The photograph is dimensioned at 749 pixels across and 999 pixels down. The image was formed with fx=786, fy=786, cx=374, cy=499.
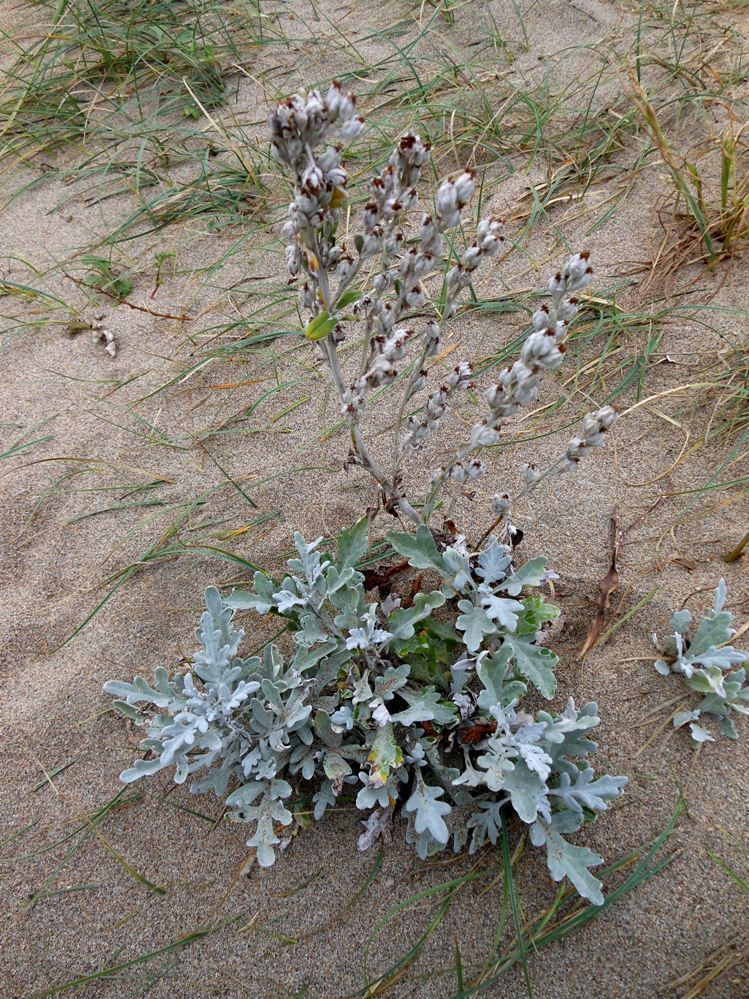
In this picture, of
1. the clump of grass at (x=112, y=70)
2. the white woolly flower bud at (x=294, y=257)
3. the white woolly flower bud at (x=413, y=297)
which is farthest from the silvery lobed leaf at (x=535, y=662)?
the clump of grass at (x=112, y=70)

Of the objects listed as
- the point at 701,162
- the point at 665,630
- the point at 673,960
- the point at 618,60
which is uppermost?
the point at 618,60

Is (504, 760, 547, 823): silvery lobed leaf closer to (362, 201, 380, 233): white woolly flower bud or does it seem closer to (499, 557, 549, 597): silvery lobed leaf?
(499, 557, 549, 597): silvery lobed leaf

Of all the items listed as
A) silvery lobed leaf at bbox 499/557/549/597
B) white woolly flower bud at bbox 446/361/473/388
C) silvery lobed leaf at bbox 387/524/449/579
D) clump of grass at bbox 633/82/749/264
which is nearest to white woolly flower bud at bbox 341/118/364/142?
white woolly flower bud at bbox 446/361/473/388

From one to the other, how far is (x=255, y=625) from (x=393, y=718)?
0.55m

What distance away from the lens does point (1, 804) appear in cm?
176

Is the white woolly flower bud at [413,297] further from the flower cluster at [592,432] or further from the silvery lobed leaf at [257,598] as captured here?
the silvery lobed leaf at [257,598]

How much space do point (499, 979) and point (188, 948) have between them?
0.60m

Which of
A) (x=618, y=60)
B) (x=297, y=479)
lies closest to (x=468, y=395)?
(x=297, y=479)

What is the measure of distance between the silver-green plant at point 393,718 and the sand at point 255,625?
0.38 ft

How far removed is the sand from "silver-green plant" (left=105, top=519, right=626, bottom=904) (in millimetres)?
117

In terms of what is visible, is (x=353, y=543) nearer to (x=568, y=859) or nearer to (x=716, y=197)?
(x=568, y=859)

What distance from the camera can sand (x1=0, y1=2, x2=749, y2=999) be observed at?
1503 mm

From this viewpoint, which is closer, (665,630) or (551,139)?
(665,630)

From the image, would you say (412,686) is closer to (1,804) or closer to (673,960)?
(673,960)
